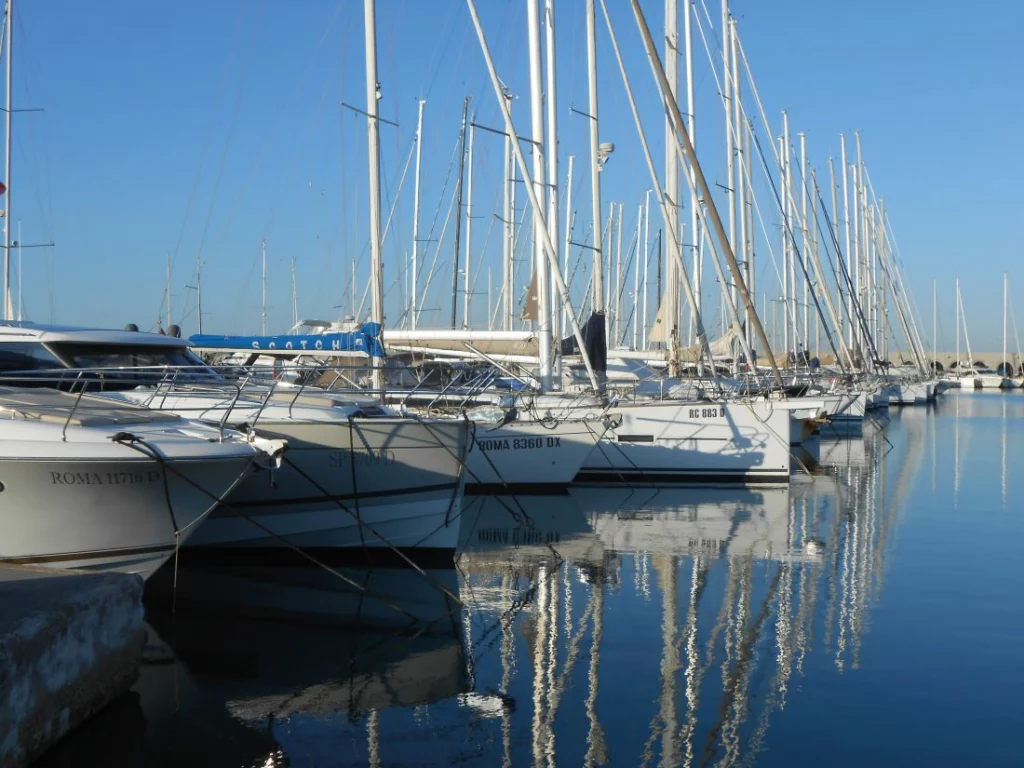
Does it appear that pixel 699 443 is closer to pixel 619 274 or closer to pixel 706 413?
pixel 706 413

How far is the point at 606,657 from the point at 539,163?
1416 centimetres

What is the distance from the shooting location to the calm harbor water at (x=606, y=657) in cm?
747

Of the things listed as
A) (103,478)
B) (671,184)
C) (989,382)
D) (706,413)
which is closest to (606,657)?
(103,478)

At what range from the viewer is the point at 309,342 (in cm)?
1955

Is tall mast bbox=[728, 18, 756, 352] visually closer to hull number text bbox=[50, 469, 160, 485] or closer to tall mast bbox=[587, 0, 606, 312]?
tall mast bbox=[587, 0, 606, 312]

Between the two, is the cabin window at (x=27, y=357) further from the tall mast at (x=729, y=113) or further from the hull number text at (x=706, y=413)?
the tall mast at (x=729, y=113)

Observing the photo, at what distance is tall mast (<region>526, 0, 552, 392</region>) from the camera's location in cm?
2133

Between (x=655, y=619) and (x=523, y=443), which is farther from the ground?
(x=523, y=443)

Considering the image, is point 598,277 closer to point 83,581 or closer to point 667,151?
point 667,151

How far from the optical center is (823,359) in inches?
3054

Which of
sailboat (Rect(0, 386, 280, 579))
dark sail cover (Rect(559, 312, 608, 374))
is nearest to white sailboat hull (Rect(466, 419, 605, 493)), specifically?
dark sail cover (Rect(559, 312, 608, 374))

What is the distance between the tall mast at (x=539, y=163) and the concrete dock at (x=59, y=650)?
13716 millimetres

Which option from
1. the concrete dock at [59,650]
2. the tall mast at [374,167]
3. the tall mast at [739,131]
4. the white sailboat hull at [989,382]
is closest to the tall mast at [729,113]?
the tall mast at [739,131]

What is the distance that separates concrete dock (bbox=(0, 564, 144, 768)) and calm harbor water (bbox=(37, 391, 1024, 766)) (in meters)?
0.32
